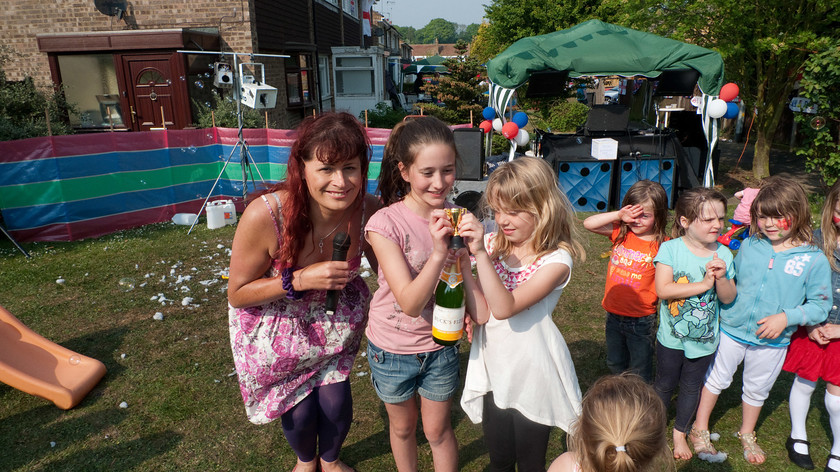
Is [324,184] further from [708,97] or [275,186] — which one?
[708,97]

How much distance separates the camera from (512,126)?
928 cm

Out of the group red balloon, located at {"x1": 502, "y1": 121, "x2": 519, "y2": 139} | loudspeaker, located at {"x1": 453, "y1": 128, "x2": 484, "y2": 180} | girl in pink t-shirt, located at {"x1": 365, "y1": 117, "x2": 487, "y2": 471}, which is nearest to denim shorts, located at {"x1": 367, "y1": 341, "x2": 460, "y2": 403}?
girl in pink t-shirt, located at {"x1": 365, "y1": 117, "x2": 487, "y2": 471}

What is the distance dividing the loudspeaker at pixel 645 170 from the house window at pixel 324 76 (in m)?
14.2

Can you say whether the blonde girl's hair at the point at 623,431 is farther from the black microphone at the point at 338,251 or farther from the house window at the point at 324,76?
the house window at the point at 324,76

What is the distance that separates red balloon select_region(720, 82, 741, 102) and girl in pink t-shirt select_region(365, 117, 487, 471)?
8.63m

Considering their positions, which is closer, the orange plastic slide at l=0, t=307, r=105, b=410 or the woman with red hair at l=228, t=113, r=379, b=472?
the woman with red hair at l=228, t=113, r=379, b=472

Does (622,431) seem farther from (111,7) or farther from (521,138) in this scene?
(111,7)

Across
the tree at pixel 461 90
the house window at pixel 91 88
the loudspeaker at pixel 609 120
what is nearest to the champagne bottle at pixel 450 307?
the loudspeaker at pixel 609 120

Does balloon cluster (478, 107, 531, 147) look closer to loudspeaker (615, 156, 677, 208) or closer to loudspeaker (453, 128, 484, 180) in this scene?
loudspeaker (453, 128, 484, 180)

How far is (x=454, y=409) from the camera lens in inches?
139

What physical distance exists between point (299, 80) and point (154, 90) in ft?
18.8

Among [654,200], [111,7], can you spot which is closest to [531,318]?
[654,200]

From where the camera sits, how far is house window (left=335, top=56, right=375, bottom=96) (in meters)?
22.6

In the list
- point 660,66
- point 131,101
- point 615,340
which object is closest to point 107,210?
point 131,101
